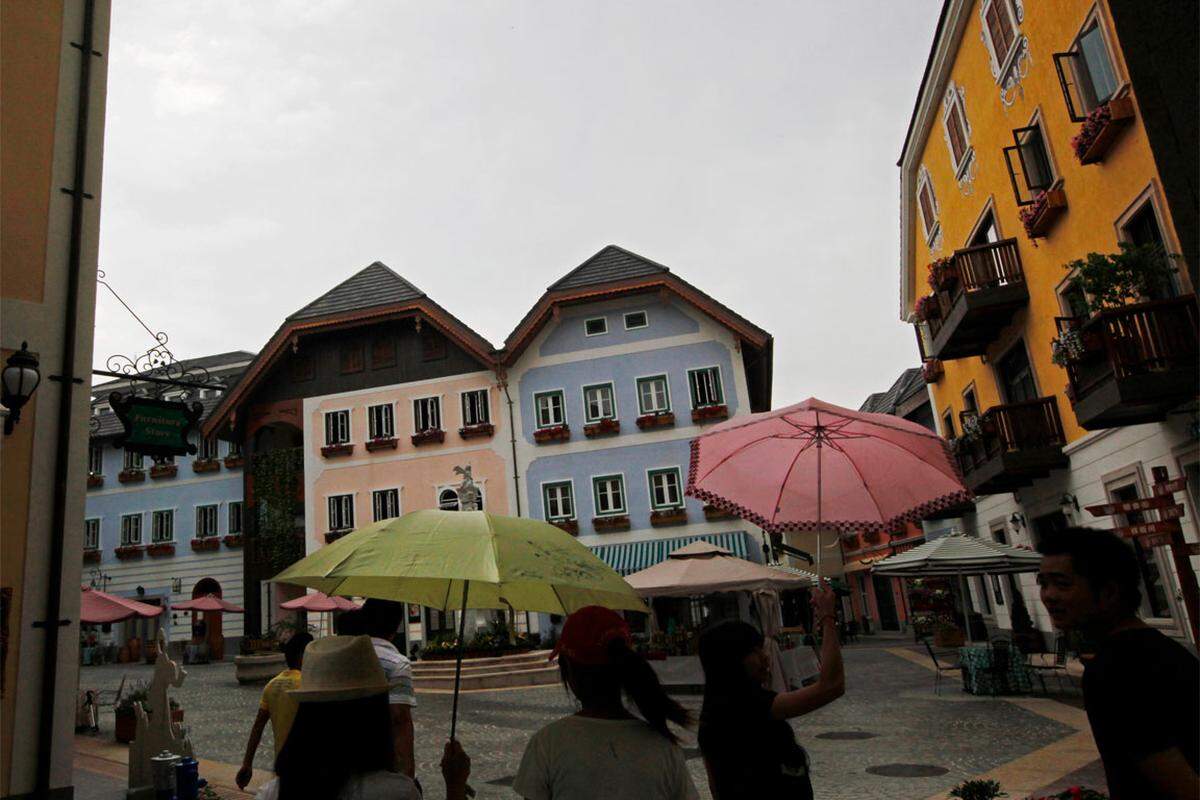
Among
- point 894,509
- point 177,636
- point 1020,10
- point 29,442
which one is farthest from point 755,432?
point 177,636

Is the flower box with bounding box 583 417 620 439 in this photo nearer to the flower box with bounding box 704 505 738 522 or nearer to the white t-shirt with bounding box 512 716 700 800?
the flower box with bounding box 704 505 738 522

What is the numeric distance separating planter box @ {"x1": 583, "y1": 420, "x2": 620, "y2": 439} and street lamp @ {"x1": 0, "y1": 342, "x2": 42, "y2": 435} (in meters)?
21.6

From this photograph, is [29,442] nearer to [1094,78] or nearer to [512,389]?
[1094,78]

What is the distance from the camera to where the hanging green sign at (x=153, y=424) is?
8.89 m

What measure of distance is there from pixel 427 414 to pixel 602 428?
7.03m

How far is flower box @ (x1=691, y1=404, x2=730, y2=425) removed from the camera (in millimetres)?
27719

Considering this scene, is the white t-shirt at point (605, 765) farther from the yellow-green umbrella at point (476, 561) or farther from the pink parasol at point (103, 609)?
the pink parasol at point (103, 609)

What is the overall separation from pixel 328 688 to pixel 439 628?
91.6ft

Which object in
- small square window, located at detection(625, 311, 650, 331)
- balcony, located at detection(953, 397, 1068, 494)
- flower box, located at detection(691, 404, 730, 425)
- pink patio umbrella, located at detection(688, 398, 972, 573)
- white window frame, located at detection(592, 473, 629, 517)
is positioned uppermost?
small square window, located at detection(625, 311, 650, 331)

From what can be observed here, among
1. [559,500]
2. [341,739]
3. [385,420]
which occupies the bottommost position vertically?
[341,739]

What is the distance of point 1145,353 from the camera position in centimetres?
1089

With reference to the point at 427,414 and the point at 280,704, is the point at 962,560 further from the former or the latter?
the point at 427,414

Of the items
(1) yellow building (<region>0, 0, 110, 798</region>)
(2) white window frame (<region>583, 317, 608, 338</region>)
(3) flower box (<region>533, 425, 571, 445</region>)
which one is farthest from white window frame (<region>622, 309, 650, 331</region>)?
(1) yellow building (<region>0, 0, 110, 798</region>)

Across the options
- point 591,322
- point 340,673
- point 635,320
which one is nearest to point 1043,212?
point 340,673
